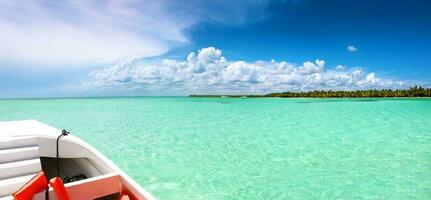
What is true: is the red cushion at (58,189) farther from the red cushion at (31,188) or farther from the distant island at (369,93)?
the distant island at (369,93)

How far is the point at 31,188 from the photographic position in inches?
81.1

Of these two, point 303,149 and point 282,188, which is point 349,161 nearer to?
point 303,149

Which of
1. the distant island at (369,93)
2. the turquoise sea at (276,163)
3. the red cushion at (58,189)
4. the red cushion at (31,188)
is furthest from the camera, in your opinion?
the distant island at (369,93)

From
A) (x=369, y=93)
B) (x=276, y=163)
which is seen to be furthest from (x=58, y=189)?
(x=369, y=93)

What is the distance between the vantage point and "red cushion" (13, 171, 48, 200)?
1.99 meters

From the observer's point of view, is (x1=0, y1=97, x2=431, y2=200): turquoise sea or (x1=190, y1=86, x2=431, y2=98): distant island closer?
(x1=0, y1=97, x2=431, y2=200): turquoise sea

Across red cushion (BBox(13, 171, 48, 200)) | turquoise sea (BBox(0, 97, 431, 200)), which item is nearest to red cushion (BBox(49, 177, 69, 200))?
red cushion (BBox(13, 171, 48, 200))

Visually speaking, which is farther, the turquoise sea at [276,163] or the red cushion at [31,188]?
the turquoise sea at [276,163]

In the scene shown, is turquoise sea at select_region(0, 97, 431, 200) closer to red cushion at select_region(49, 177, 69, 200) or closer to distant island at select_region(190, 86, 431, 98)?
red cushion at select_region(49, 177, 69, 200)

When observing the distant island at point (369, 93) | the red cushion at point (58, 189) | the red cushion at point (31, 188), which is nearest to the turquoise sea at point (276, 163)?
the red cushion at point (58, 189)

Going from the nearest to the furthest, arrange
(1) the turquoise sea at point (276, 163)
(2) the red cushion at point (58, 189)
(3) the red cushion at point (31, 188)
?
1. (3) the red cushion at point (31, 188)
2. (2) the red cushion at point (58, 189)
3. (1) the turquoise sea at point (276, 163)

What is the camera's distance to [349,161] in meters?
6.98

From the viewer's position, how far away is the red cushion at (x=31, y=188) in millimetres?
1988

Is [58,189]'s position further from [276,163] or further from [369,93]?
[369,93]
